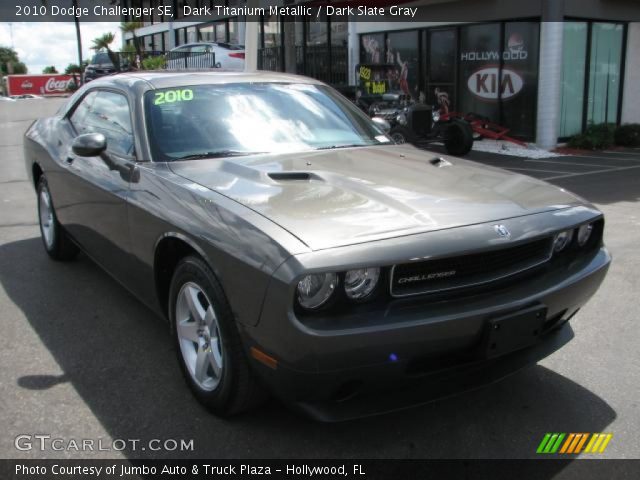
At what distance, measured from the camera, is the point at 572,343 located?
383cm

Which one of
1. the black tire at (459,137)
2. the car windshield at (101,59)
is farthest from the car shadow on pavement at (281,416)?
the car windshield at (101,59)

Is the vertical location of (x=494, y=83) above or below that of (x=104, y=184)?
above

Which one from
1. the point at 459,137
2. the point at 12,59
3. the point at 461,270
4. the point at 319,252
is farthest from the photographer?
the point at 12,59

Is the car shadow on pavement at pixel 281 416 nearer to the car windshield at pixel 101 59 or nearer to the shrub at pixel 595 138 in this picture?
the shrub at pixel 595 138

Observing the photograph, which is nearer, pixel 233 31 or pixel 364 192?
pixel 364 192

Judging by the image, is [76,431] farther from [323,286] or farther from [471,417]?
[471,417]

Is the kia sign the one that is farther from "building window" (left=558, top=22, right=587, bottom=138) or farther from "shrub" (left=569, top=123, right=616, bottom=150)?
"shrub" (left=569, top=123, right=616, bottom=150)

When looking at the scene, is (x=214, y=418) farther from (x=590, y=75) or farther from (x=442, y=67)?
(x=442, y=67)

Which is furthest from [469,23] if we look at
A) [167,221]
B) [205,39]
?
[205,39]

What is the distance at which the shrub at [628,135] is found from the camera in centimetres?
1393

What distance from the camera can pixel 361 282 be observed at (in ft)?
8.16

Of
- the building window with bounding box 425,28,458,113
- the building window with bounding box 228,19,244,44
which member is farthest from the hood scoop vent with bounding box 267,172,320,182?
the building window with bounding box 228,19,244,44

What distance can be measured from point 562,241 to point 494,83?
40.3ft

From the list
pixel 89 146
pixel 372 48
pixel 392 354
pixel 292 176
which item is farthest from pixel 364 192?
pixel 372 48
